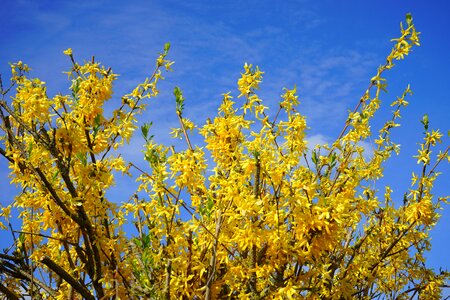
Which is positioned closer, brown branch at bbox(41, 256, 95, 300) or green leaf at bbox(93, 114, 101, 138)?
brown branch at bbox(41, 256, 95, 300)

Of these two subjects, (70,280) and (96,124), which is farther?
(96,124)

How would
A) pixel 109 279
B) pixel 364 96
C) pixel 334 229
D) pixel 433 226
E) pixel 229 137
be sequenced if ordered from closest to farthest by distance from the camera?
1. pixel 334 229
2. pixel 109 279
3. pixel 229 137
4. pixel 364 96
5. pixel 433 226

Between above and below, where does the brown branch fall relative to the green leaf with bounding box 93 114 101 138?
below

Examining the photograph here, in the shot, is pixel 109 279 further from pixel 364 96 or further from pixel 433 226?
pixel 433 226

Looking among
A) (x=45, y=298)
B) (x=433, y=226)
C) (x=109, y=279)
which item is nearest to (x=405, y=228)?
(x=433, y=226)

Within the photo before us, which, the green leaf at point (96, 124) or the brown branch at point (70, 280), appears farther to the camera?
the green leaf at point (96, 124)

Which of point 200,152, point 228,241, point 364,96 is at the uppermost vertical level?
point 364,96

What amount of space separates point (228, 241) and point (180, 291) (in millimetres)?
493

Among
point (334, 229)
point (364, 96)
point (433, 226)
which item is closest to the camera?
point (334, 229)

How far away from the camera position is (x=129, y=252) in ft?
14.3

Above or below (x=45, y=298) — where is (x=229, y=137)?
above

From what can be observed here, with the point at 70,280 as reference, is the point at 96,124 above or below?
above

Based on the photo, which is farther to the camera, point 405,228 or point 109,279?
point 405,228

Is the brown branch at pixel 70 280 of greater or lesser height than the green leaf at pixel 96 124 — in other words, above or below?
below
